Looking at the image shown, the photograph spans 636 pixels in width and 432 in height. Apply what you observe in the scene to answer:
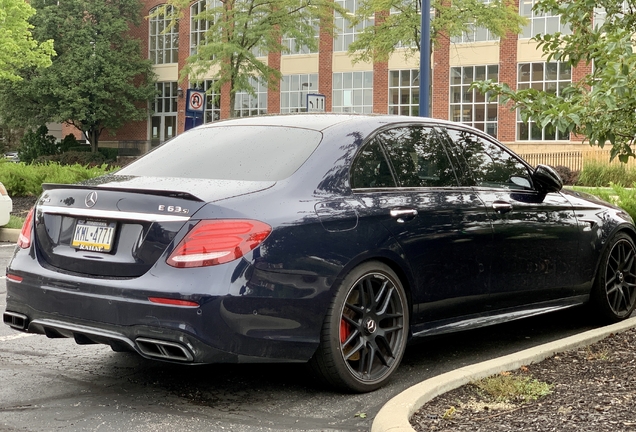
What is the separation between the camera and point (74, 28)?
2331 inches

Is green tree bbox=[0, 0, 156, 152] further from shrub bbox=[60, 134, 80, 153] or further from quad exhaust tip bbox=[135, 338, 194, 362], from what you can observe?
quad exhaust tip bbox=[135, 338, 194, 362]

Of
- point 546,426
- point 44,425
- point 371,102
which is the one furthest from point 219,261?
point 371,102

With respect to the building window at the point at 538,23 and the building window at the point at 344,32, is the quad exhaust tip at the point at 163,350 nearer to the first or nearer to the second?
the building window at the point at 538,23

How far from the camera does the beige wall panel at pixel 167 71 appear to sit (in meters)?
59.9

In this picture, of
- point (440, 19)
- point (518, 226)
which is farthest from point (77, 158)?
point (518, 226)

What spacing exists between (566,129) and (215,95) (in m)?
38.5

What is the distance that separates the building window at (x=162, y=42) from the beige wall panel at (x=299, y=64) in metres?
9.82

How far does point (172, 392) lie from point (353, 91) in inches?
1826

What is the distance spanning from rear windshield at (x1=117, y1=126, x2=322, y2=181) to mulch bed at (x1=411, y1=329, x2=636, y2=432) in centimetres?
154

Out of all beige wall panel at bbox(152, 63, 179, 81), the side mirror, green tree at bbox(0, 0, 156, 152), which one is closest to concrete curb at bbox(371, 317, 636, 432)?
the side mirror

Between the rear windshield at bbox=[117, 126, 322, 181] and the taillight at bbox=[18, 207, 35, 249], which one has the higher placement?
the rear windshield at bbox=[117, 126, 322, 181]

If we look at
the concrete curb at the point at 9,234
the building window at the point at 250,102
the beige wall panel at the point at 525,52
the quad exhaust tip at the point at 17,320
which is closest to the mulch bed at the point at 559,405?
the quad exhaust tip at the point at 17,320

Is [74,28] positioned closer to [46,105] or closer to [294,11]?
[46,105]

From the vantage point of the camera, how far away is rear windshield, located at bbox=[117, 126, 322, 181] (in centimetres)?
514
